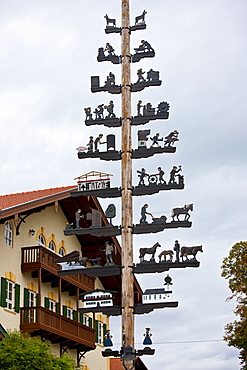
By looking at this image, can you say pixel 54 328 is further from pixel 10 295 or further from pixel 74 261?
pixel 74 261

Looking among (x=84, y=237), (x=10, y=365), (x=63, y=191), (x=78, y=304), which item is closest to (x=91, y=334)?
(x=78, y=304)

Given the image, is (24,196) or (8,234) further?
(24,196)

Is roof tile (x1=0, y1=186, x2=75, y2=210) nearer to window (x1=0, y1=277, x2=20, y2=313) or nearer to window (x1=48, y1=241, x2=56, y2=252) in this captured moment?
window (x1=48, y1=241, x2=56, y2=252)

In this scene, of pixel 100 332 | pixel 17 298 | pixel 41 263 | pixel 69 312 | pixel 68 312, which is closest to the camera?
pixel 17 298

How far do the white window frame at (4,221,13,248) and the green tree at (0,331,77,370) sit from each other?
8040 millimetres

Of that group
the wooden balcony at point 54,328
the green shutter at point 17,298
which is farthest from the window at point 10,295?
the wooden balcony at point 54,328

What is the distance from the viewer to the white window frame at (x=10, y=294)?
31.7m

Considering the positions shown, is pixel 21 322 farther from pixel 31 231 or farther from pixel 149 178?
pixel 149 178

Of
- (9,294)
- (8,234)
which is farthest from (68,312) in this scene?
(8,234)

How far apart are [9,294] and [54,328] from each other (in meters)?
2.52

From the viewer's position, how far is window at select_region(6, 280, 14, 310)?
31672mm

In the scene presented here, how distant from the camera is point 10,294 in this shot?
32125mm

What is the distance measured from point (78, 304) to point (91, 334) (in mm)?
1756

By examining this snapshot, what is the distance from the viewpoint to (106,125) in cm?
2409
